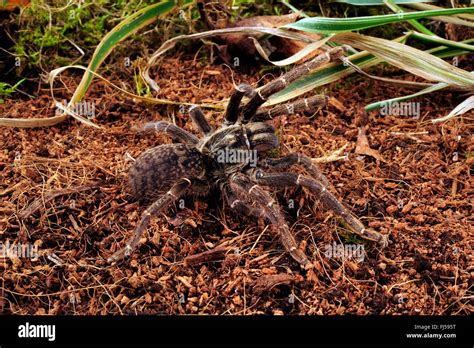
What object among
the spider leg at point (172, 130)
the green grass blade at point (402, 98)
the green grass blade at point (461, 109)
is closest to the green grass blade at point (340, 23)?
the green grass blade at point (402, 98)

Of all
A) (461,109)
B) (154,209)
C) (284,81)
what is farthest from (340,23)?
(154,209)

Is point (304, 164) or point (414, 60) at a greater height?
point (414, 60)

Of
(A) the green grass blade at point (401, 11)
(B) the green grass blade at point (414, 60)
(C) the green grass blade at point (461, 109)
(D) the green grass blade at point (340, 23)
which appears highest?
(A) the green grass blade at point (401, 11)

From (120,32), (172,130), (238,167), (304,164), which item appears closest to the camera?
(304,164)

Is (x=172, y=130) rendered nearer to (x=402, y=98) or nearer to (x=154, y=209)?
(x=154, y=209)

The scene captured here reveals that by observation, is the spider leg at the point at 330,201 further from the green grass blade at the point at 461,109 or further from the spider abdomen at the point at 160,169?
the green grass blade at the point at 461,109

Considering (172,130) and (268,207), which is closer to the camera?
(268,207)
